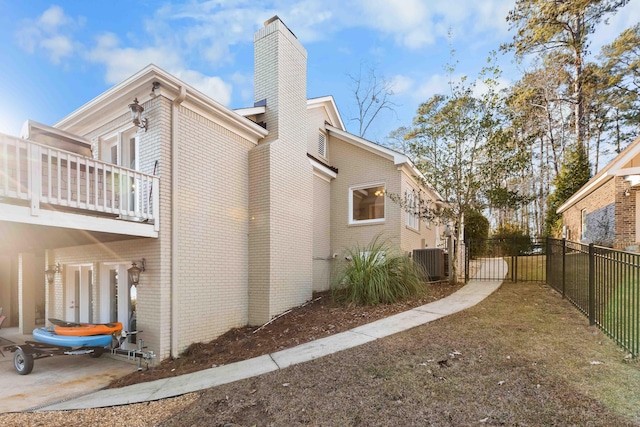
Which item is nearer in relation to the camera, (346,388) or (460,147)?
(346,388)

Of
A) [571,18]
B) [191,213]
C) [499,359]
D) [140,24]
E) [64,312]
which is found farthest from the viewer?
[571,18]

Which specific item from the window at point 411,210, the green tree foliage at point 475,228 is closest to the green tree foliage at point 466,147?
the window at point 411,210

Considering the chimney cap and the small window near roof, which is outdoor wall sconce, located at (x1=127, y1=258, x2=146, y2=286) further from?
the small window near roof

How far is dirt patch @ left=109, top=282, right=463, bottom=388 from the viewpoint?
5.68m

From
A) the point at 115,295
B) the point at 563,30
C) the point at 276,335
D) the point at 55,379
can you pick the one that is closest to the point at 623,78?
the point at 563,30

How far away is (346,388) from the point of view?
3.81 metres

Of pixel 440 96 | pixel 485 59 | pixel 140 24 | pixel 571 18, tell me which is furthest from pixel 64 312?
pixel 571 18

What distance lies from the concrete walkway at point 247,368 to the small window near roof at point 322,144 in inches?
287

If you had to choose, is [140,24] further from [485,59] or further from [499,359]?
[499,359]

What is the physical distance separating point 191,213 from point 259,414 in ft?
14.9

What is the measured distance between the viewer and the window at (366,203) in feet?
38.3

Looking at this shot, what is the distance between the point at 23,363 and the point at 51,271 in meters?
3.44

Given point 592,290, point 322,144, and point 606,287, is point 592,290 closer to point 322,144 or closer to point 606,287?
point 606,287

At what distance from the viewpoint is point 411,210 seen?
1203cm
